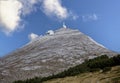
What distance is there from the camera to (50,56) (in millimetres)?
80812

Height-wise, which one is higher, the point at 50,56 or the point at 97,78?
the point at 50,56

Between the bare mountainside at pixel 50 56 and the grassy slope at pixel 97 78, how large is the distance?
1997 centimetres

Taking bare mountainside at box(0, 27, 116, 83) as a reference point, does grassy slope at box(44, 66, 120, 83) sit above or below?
below

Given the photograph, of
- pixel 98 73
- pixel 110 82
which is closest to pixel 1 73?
pixel 98 73

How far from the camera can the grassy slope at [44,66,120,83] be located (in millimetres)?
41634

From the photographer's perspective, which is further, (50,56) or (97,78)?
(50,56)

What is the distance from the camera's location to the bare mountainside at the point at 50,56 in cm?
7000

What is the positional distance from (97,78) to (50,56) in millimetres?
37716

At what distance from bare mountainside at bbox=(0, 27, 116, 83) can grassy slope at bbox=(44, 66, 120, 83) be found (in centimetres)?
1997

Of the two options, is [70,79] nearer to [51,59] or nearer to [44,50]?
[51,59]

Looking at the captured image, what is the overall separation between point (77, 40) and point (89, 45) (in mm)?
5770

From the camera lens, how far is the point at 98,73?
46.3 m

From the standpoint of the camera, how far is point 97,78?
43.7 meters

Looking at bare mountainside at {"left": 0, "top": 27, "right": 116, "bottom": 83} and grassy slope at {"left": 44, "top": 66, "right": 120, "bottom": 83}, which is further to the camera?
bare mountainside at {"left": 0, "top": 27, "right": 116, "bottom": 83}
